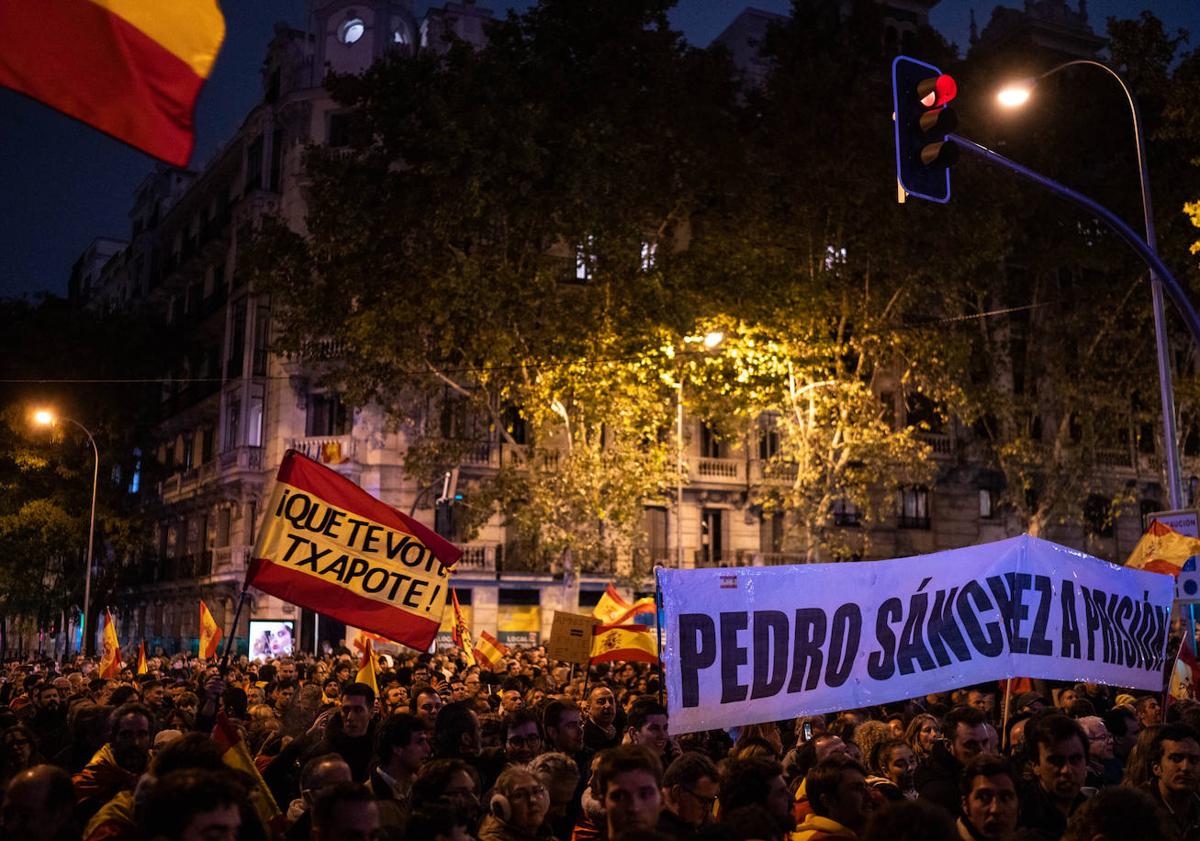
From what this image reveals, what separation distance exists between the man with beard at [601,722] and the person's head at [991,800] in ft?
12.8

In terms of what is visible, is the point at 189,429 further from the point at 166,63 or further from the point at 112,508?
the point at 166,63

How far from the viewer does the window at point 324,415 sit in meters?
36.0

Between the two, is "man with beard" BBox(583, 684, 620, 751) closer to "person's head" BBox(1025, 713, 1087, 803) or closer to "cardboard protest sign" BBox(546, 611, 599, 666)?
"person's head" BBox(1025, 713, 1087, 803)

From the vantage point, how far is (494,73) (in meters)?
25.3

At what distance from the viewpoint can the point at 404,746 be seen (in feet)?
20.7

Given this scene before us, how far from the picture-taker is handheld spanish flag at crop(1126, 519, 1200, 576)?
1198 cm

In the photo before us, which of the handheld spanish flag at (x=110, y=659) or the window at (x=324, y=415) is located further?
the window at (x=324, y=415)

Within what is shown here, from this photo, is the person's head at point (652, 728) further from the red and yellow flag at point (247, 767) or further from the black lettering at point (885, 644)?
the red and yellow flag at point (247, 767)

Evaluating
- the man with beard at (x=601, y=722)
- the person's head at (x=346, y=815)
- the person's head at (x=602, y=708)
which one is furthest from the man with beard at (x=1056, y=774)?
the person's head at (x=602, y=708)

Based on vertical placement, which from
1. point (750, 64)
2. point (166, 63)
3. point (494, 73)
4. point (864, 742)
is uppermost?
point (750, 64)

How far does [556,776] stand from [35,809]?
2390 mm

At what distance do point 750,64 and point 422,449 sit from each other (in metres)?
21.6

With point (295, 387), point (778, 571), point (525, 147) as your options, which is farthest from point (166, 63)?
point (295, 387)

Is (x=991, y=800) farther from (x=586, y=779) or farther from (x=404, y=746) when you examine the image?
(x=586, y=779)
